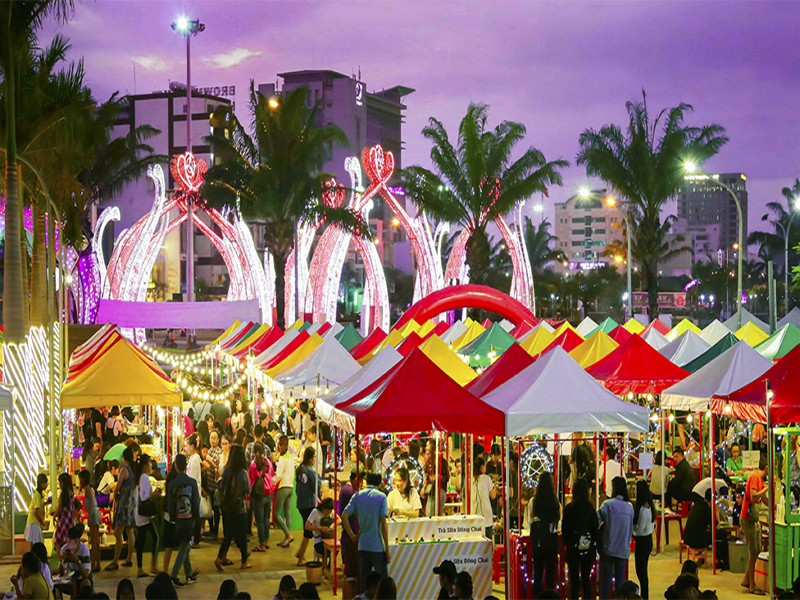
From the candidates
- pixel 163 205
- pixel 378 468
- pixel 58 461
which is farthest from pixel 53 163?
pixel 378 468

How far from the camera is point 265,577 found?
→ 1278 cm

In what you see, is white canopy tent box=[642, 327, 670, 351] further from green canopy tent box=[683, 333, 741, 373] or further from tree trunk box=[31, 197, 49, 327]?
tree trunk box=[31, 197, 49, 327]

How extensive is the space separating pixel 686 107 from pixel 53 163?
75.7ft

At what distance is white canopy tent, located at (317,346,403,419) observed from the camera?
1279 cm

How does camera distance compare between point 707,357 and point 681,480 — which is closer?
point 681,480

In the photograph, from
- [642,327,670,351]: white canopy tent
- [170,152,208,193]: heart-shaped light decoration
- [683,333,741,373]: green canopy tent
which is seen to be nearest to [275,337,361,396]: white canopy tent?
[683,333,741,373]: green canopy tent

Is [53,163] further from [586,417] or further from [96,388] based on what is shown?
[586,417]

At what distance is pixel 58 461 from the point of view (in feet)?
67.8

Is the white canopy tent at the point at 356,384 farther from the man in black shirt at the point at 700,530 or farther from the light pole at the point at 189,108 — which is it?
the light pole at the point at 189,108

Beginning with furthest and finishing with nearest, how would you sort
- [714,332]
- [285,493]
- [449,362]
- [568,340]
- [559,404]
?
[714,332] → [568,340] → [449,362] → [285,493] → [559,404]

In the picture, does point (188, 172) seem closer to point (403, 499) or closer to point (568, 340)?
point (568, 340)

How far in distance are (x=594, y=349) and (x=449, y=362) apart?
4948mm

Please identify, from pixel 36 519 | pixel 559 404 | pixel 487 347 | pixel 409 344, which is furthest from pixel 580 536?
pixel 487 347

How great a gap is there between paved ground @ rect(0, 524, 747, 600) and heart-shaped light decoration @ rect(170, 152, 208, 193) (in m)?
29.0
